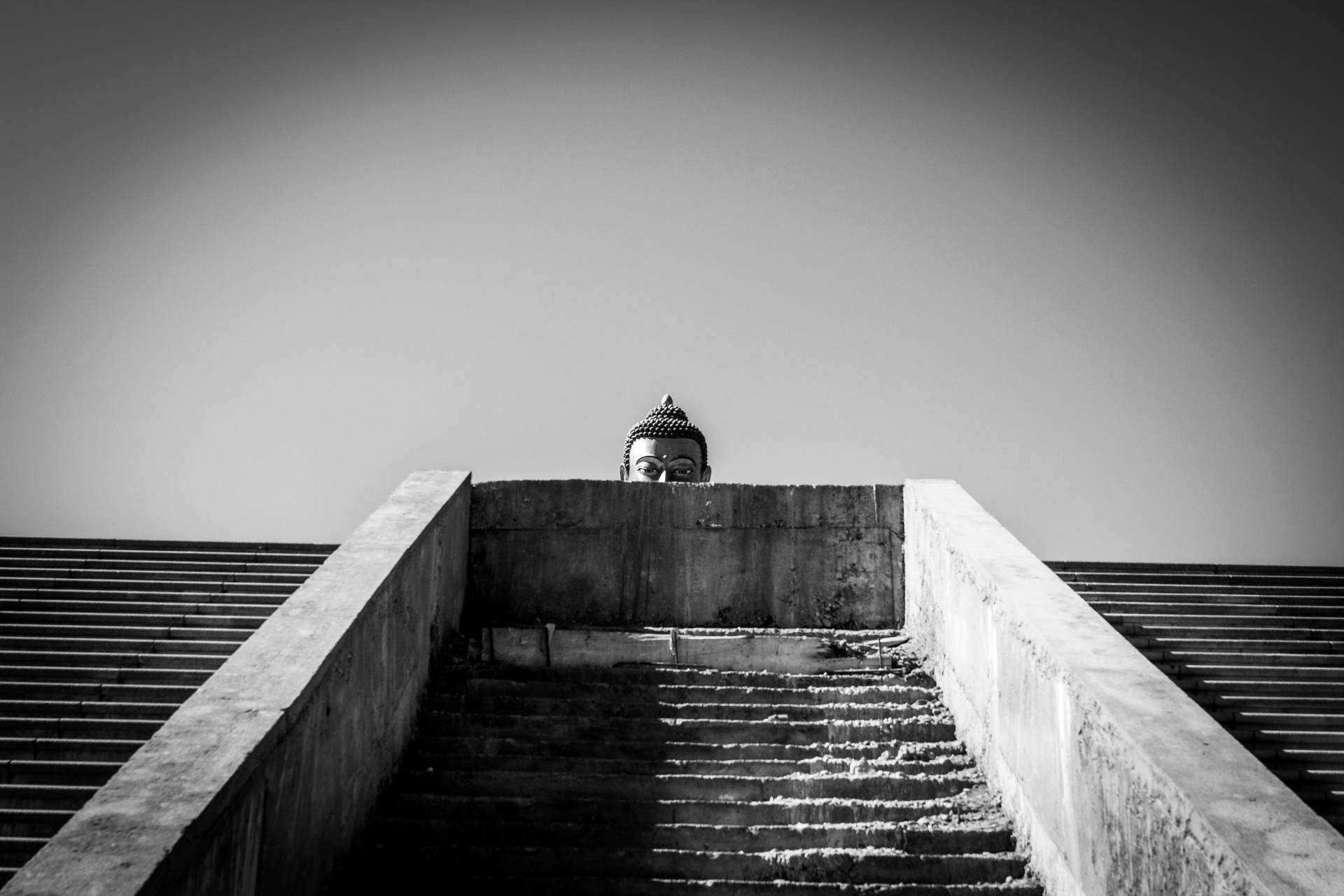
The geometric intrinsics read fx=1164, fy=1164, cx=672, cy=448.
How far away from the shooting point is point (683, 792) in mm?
4953

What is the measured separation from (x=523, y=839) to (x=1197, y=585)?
458 centimetres

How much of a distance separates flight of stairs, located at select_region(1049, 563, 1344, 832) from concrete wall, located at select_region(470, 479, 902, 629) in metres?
1.23

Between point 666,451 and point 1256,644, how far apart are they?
621cm

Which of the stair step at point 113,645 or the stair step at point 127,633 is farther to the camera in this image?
the stair step at point 127,633

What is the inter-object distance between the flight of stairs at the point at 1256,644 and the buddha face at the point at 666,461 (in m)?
4.83

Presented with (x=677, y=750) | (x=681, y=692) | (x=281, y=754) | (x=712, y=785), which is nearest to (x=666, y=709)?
(x=681, y=692)

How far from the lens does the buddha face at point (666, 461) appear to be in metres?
11.4

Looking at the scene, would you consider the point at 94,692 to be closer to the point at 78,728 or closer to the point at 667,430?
the point at 78,728

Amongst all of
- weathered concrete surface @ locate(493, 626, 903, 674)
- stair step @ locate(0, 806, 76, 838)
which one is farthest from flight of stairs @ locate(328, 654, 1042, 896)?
stair step @ locate(0, 806, 76, 838)

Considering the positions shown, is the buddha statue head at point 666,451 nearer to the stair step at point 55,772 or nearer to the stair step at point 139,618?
the stair step at point 139,618

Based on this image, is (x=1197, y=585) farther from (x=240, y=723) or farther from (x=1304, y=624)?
(x=240, y=723)

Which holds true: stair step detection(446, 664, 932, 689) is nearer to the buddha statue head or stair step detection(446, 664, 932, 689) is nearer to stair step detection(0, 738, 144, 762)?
stair step detection(0, 738, 144, 762)

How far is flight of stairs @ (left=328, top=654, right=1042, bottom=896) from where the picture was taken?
4398 millimetres

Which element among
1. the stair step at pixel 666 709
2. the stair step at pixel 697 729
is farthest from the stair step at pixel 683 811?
the stair step at pixel 666 709
